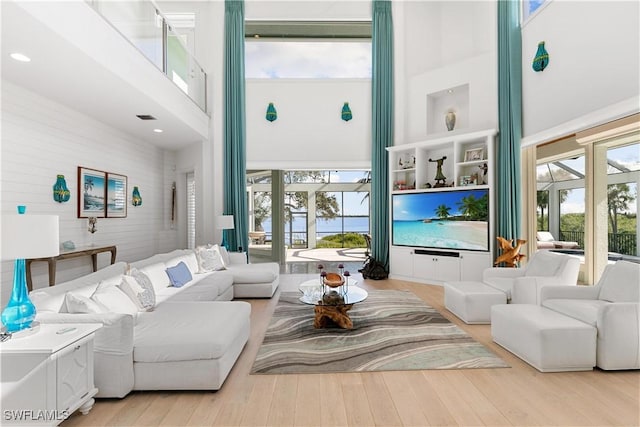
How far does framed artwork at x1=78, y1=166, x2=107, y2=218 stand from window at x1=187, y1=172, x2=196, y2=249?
7.06ft

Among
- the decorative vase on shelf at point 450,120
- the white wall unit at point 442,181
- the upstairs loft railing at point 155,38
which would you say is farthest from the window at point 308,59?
the white wall unit at point 442,181

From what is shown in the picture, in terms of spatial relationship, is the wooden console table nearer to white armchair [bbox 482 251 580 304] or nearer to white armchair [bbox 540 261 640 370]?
white armchair [bbox 482 251 580 304]

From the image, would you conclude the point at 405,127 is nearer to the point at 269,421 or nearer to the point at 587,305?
the point at 587,305

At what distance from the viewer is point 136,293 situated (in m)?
3.10

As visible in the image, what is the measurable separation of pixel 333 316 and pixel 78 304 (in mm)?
2241

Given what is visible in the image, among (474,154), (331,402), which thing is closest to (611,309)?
(331,402)

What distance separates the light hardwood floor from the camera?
6.87 ft

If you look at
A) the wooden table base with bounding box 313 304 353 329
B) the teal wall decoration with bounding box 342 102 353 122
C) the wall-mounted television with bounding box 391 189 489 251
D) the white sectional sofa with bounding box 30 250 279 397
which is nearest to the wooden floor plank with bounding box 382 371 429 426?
the wooden table base with bounding box 313 304 353 329

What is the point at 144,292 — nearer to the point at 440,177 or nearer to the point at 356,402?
the point at 356,402

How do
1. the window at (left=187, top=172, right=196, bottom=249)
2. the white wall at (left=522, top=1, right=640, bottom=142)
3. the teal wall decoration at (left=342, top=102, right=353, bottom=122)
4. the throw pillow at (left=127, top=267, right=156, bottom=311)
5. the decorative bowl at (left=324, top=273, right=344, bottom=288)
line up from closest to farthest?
the throw pillow at (left=127, top=267, right=156, bottom=311) → the white wall at (left=522, top=1, right=640, bottom=142) → the decorative bowl at (left=324, top=273, right=344, bottom=288) → the teal wall decoration at (left=342, top=102, right=353, bottom=122) → the window at (left=187, top=172, right=196, bottom=249)

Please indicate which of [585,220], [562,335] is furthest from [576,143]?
[562,335]

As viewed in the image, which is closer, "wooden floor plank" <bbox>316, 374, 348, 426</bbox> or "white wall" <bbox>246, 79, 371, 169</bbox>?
"wooden floor plank" <bbox>316, 374, 348, 426</bbox>

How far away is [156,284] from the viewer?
3.98m

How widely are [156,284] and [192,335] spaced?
178 centimetres
